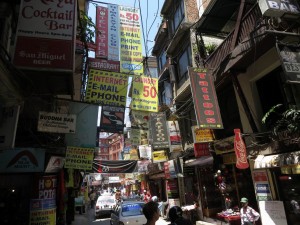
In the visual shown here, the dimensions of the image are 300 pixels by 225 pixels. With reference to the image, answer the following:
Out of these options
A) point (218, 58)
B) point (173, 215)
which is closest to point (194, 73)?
point (218, 58)

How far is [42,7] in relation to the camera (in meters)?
6.40

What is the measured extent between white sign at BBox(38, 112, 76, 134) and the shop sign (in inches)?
271

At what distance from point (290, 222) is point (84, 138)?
26.4ft

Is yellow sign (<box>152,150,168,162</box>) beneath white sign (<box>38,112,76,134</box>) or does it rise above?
above

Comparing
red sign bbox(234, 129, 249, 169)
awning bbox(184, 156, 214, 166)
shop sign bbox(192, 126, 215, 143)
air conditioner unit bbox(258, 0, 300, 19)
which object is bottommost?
red sign bbox(234, 129, 249, 169)

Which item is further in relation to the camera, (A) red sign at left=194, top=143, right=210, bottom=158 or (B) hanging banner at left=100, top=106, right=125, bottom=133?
(A) red sign at left=194, top=143, right=210, bottom=158

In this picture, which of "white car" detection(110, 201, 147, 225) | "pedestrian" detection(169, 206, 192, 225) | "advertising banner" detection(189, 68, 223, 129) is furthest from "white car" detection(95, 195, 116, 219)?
"pedestrian" detection(169, 206, 192, 225)

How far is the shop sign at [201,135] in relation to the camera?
13039mm

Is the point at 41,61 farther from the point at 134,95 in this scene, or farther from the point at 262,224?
the point at 262,224

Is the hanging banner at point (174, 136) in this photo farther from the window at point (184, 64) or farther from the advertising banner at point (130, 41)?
the advertising banner at point (130, 41)

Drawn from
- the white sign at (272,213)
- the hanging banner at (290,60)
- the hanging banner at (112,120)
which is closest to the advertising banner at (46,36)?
the hanging banner at (290,60)

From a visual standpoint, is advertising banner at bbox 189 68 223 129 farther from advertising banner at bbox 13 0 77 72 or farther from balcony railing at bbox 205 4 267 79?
advertising banner at bbox 13 0 77 72

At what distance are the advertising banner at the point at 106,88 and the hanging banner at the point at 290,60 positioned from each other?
17.3 ft

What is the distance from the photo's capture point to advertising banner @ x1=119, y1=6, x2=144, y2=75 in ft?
33.0
